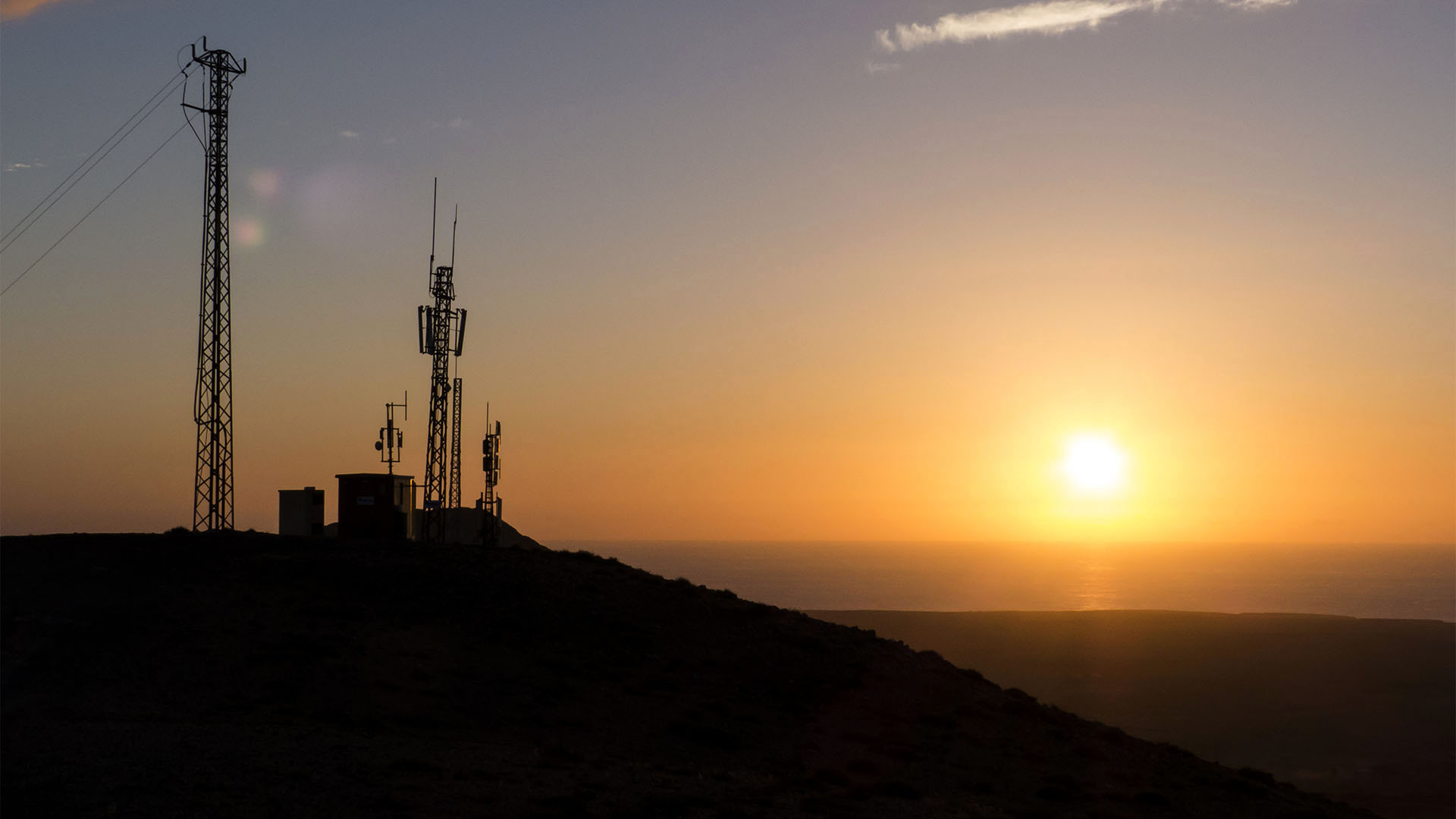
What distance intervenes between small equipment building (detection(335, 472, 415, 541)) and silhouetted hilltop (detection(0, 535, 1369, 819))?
9.62 feet

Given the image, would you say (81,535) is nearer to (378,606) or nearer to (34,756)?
(378,606)

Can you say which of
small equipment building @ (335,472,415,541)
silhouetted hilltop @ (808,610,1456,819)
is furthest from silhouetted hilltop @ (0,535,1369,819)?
silhouetted hilltop @ (808,610,1456,819)

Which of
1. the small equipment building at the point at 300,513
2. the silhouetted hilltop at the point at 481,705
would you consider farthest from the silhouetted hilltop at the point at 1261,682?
the small equipment building at the point at 300,513

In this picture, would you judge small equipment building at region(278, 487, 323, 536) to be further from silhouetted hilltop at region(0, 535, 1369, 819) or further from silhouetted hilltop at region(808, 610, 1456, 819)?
silhouetted hilltop at region(808, 610, 1456, 819)

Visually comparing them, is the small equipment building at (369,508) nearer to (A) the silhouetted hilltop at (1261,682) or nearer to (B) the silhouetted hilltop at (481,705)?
(B) the silhouetted hilltop at (481,705)

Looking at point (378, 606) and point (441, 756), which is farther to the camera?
point (378, 606)

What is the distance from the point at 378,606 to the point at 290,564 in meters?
3.65

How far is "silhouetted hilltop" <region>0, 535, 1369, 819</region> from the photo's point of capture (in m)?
18.8

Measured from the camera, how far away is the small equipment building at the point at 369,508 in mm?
39406

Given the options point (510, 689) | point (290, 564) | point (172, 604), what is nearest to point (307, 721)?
point (510, 689)

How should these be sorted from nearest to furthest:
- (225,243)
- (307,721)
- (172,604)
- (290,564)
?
(307,721), (172,604), (290,564), (225,243)

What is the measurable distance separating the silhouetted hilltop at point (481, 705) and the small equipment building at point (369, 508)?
2933mm

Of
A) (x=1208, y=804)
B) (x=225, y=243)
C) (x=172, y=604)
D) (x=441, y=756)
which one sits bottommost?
(x=1208, y=804)

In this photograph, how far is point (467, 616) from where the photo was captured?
30.5m
